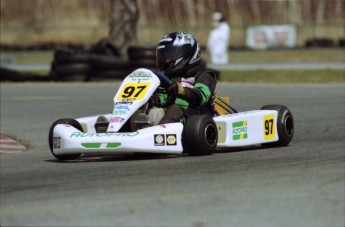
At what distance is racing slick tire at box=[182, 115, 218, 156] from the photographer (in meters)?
8.49

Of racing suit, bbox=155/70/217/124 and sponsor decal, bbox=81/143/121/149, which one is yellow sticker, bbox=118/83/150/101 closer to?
racing suit, bbox=155/70/217/124

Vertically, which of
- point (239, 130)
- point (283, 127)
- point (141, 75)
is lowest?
point (283, 127)

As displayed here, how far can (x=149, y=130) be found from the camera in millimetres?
8492

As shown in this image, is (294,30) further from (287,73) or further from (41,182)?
(41,182)

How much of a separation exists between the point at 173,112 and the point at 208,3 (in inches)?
1421

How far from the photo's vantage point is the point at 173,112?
351 inches

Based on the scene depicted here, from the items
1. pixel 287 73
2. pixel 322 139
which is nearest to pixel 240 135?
pixel 322 139

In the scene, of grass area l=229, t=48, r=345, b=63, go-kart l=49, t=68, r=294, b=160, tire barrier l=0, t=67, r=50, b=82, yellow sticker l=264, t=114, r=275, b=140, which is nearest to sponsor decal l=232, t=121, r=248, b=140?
go-kart l=49, t=68, r=294, b=160

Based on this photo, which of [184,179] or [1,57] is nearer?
[184,179]

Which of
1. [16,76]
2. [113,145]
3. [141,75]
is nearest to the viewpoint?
[113,145]

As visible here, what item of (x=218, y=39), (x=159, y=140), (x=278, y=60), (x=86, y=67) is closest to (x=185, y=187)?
(x=159, y=140)

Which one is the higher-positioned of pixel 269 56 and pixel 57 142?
pixel 57 142

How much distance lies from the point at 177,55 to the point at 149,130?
1095mm

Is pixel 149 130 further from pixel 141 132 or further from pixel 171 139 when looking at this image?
pixel 171 139
